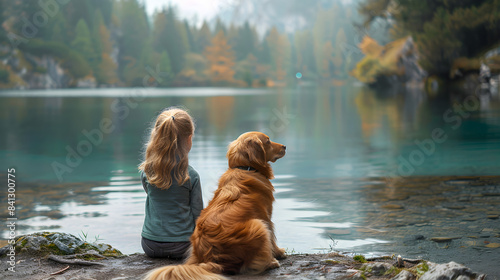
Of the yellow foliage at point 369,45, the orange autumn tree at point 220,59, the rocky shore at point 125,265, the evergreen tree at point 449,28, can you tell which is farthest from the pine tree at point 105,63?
the rocky shore at point 125,265

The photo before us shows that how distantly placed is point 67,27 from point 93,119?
246 feet

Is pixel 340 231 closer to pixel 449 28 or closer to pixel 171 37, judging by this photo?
pixel 449 28

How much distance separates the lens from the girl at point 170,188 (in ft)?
13.7

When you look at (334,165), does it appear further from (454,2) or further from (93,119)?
(454,2)

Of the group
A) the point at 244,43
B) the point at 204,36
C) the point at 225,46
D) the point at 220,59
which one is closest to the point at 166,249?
the point at 220,59

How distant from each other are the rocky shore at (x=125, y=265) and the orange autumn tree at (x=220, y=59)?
92.4 metres

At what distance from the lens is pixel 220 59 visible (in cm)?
10431

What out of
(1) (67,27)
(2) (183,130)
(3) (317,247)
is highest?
(1) (67,27)

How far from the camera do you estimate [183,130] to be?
4.21 meters

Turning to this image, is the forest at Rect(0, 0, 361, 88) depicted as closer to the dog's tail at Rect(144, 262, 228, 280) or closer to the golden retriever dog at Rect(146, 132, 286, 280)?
the golden retriever dog at Rect(146, 132, 286, 280)

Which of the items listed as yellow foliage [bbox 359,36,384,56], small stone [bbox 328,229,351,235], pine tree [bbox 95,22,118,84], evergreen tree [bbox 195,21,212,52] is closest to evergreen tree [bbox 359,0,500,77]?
yellow foliage [bbox 359,36,384,56]

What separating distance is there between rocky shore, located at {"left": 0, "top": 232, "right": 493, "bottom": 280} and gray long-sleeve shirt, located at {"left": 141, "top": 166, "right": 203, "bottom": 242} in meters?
0.24

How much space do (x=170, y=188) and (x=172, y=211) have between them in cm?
21

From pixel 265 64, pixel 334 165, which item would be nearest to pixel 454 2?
pixel 334 165
